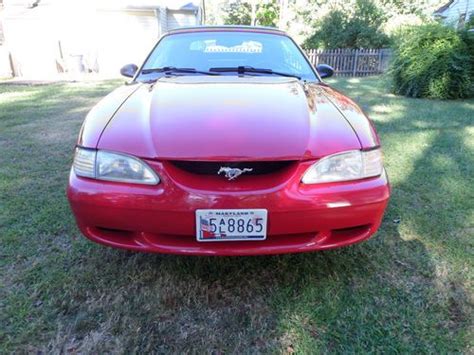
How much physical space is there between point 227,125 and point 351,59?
51.7ft

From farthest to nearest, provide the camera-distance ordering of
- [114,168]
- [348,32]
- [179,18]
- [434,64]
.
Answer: [348,32]
[179,18]
[434,64]
[114,168]

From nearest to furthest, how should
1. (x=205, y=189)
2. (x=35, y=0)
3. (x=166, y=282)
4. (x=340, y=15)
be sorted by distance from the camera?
(x=205, y=189)
(x=166, y=282)
(x=35, y=0)
(x=340, y=15)

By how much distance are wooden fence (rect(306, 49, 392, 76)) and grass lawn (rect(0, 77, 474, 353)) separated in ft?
45.5

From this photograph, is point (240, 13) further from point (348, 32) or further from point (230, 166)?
point (230, 166)

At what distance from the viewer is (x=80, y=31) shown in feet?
54.6

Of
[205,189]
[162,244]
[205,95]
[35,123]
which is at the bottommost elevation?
[35,123]

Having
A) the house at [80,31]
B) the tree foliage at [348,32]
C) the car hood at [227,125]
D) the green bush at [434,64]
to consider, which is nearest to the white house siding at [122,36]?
the house at [80,31]

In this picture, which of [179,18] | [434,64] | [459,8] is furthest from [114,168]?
[459,8]

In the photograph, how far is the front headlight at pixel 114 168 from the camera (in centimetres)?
175

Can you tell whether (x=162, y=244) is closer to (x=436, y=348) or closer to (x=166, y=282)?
(x=166, y=282)

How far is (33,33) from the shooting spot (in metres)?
16.4

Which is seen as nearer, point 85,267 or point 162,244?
point 162,244

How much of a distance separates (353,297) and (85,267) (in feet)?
4.99

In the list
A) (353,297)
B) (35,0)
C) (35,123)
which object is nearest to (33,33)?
(35,0)
